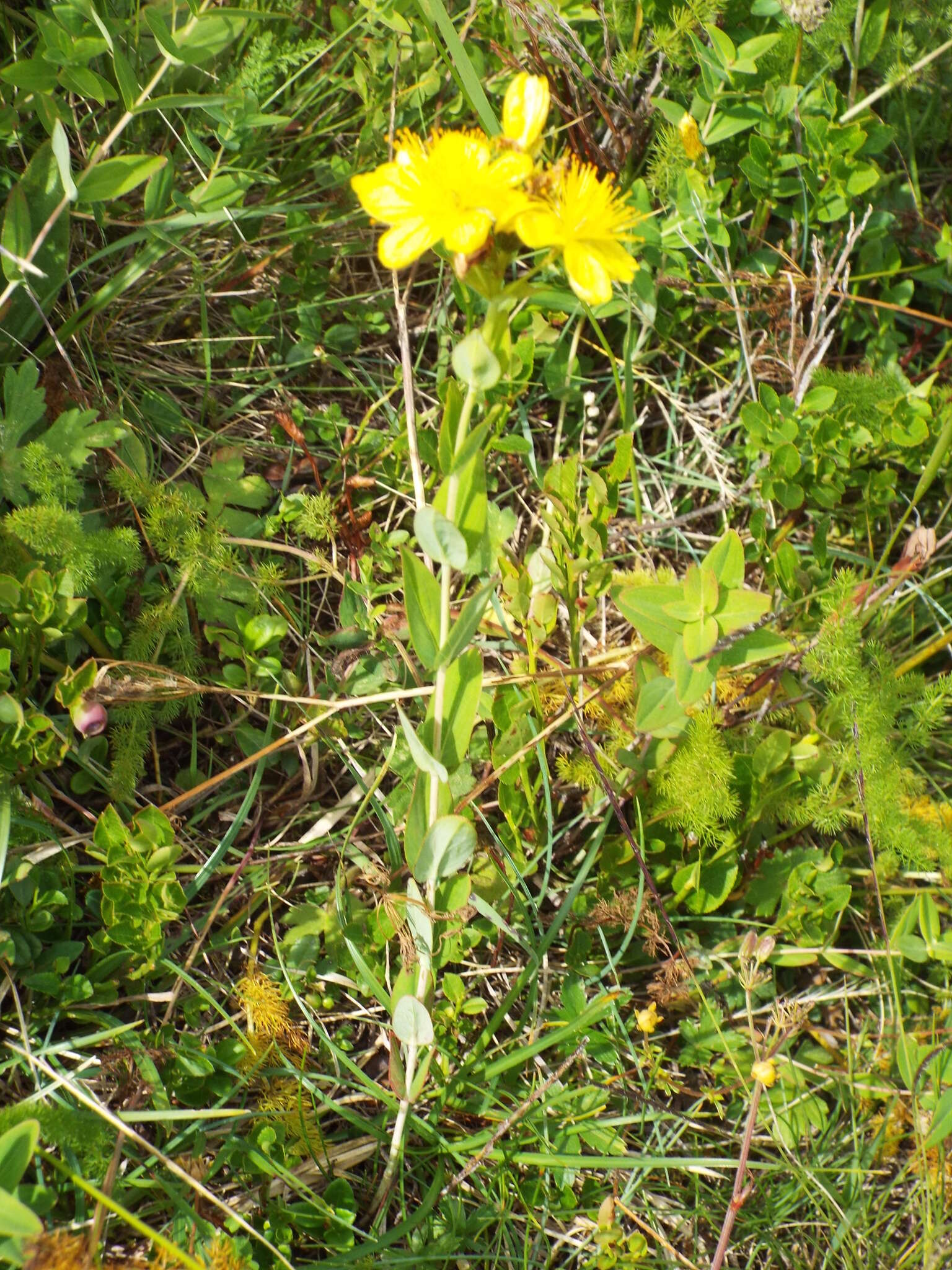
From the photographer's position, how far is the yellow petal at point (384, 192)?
44.9 inches

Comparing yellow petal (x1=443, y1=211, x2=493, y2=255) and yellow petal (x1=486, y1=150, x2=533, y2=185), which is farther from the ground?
yellow petal (x1=486, y1=150, x2=533, y2=185)

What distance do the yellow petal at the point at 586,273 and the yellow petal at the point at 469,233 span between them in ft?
0.41

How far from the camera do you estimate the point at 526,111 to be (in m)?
1.12

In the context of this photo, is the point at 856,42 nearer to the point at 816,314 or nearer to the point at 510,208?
the point at 816,314

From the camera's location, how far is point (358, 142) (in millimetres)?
1990

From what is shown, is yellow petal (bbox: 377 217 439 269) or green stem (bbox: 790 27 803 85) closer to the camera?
yellow petal (bbox: 377 217 439 269)

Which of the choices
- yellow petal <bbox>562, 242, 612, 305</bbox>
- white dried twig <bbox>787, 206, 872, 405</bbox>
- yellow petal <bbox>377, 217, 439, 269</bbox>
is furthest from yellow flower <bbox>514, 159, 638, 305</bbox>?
white dried twig <bbox>787, 206, 872, 405</bbox>

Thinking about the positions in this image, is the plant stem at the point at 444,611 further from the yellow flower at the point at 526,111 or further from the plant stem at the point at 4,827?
the plant stem at the point at 4,827

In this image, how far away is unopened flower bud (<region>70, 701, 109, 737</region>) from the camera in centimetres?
147

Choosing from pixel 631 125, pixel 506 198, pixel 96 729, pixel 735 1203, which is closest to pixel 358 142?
pixel 631 125

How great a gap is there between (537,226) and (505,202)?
0.04 meters

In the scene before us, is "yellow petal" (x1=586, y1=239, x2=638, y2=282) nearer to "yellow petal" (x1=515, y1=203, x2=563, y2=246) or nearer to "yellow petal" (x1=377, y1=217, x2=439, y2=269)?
"yellow petal" (x1=515, y1=203, x2=563, y2=246)

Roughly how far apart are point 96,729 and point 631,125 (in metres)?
1.69

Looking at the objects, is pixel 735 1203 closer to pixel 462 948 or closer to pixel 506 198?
pixel 462 948
